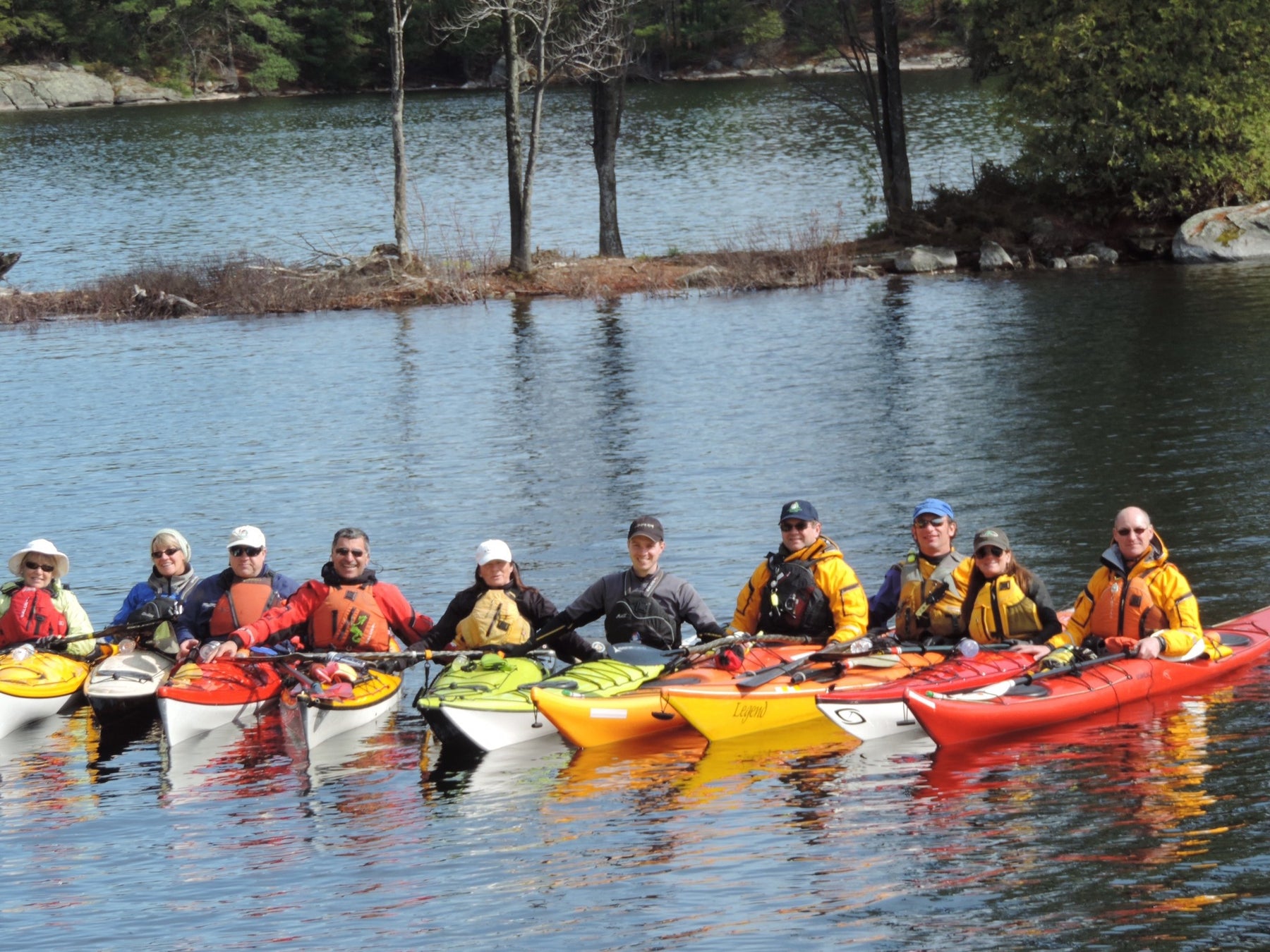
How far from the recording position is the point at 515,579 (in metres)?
13.3

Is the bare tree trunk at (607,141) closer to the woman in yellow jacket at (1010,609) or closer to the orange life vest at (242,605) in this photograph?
the orange life vest at (242,605)

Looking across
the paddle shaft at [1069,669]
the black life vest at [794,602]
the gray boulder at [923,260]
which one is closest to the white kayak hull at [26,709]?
the black life vest at [794,602]

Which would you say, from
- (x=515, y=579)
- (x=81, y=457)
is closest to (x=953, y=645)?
(x=515, y=579)

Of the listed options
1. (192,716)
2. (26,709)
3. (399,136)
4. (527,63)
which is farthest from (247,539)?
(527,63)

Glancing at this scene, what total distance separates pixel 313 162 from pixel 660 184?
1526 cm

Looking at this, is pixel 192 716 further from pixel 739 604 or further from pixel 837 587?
pixel 837 587

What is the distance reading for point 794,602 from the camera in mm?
13031

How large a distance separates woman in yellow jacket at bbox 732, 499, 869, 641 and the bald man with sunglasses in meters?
1.51

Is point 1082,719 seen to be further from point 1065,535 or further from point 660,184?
point 660,184

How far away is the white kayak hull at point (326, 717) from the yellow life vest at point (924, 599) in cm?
404

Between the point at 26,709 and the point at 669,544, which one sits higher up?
the point at 669,544

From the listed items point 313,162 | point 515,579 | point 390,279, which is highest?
point 313,162

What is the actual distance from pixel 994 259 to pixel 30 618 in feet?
82.2

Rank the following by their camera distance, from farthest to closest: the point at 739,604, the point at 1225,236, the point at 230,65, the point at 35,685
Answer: the point at 230,65, the point at 1225,236, the point at 35,685, the point at 739,604
